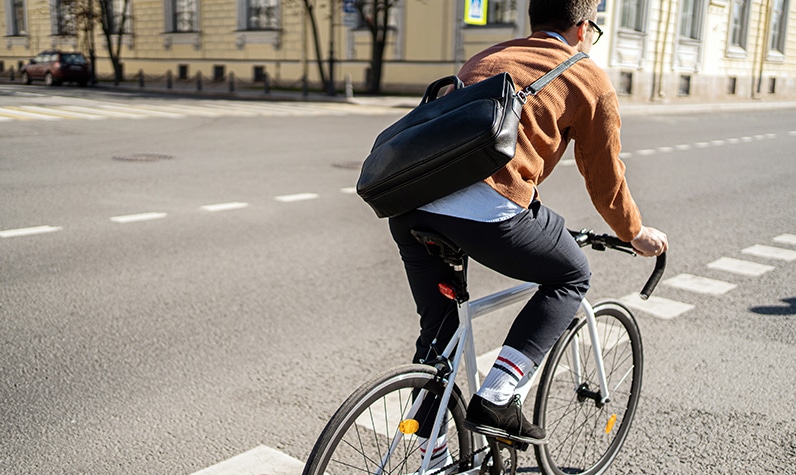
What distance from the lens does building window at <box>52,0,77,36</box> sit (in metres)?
40.5

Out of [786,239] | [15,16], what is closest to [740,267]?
[786,239]

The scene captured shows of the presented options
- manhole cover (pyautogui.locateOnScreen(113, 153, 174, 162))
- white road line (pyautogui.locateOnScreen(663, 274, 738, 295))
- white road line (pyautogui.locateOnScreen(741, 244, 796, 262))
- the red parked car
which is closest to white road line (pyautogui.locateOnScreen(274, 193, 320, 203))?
manhole cover (pyautogui.locateOnScreen(113, 153, 174, 162))

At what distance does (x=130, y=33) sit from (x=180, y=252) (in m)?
41.2

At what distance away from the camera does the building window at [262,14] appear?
3738 centimetres

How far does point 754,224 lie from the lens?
852 centimetres

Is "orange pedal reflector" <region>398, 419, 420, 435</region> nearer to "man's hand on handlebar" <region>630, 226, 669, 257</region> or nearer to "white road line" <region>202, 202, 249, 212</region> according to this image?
"man's hand on handlebar" <region>630, 226, 669, 257</region>

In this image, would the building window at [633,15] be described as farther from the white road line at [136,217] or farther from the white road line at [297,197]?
the white road line at [136,217]

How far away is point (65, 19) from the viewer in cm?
4441

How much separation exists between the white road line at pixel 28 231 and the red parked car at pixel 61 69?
3197 cm

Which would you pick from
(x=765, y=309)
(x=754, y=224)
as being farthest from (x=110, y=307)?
(x=754, y=224)

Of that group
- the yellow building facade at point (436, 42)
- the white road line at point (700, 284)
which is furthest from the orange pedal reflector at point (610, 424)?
the yellow building facade at point (436, 42)

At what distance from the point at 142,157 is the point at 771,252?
875 centimetres

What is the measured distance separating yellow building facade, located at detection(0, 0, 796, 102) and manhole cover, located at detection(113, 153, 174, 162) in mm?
14527

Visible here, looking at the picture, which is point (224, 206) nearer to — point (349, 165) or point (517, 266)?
point (349, 165)
